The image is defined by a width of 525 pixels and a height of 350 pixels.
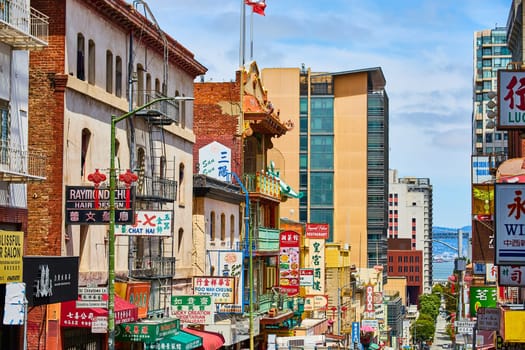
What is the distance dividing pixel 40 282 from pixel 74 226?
5.73m

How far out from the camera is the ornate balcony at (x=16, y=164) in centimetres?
3130

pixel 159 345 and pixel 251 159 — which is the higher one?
pixel 251 159

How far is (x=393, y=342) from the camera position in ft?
582

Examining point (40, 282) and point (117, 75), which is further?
point (117, 75)

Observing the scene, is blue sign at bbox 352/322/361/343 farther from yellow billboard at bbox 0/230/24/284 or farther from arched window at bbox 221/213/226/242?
yellow billboard at bbox 0/230/24/284

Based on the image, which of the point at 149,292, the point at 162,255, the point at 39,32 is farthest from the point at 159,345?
the point at 39,32

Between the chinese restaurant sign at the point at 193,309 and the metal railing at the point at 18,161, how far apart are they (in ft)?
45.5

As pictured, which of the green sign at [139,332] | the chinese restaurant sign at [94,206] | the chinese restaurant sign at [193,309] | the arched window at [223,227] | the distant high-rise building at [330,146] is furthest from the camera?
the distant high-rise building at [330,146]

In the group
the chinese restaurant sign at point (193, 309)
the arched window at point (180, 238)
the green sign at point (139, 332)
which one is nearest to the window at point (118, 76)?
the green sign at point (139, 332)

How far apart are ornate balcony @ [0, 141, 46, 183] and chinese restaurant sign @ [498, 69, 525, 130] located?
13.0 m

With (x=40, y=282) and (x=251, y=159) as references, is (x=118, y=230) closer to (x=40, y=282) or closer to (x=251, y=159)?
(x=40, y=282)

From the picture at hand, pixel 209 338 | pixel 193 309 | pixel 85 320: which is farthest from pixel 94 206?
pixel 209 338

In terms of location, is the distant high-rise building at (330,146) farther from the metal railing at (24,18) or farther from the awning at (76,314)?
the awning at (76,314)

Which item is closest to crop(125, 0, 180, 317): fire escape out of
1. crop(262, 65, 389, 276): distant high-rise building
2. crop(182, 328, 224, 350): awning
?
crop(182, 328, 224, 350): awning
